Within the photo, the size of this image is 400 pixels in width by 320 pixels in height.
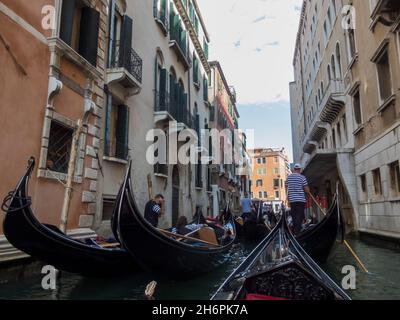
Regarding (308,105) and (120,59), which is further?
(308,105)

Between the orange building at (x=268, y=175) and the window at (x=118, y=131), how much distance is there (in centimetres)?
3693

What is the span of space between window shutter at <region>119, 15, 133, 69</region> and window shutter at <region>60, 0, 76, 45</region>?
1435 mm

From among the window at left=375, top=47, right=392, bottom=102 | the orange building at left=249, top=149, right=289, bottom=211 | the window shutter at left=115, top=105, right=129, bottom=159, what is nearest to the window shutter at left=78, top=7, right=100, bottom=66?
the window shutter at left=115, top=105, right=129, bottom=159

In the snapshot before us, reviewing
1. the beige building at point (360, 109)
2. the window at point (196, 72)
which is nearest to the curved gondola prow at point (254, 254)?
the beige building at point (360, 109)

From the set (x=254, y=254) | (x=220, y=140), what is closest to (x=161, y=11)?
(x=254, y=254)

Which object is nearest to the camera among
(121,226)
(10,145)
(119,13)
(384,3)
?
(121,226)

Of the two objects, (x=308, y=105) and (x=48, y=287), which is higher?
(x=308, y=105)

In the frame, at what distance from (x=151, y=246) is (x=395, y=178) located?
16.5 feet

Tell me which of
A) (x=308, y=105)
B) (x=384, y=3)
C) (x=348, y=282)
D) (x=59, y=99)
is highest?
(x=308, y=105)

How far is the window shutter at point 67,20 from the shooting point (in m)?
5.29
